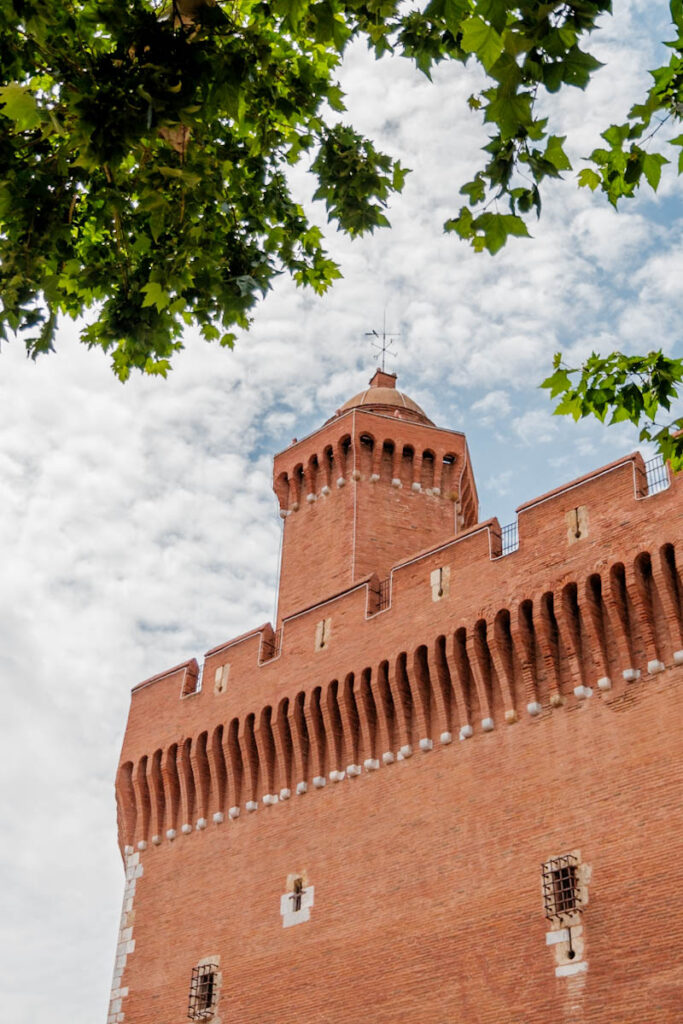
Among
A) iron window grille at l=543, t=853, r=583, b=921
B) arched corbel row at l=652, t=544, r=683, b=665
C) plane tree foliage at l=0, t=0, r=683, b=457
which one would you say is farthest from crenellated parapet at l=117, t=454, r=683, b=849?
plane tree foliage at l=0, t=0, r=683, b=457

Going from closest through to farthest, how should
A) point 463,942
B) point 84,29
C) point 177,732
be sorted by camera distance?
point 84,29, point 463,942, point 177,732

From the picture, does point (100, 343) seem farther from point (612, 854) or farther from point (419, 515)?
point (419, 515)

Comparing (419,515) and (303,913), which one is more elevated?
(419,515)

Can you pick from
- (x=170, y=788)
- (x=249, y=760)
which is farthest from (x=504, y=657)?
(x=170, y=788)

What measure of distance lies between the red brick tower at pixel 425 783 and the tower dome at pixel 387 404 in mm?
2740

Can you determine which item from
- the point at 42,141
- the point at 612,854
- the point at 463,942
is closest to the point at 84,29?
the point at 42,141

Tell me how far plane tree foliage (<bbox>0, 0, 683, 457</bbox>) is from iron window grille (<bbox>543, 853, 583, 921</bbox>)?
8.30 meters

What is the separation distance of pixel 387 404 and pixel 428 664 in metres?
9.54

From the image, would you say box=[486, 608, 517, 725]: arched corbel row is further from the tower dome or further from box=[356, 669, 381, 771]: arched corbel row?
the tower dome

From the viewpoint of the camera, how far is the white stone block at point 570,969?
49.1ft

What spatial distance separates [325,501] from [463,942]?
10.8m

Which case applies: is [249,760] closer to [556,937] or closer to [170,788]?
[170,788]

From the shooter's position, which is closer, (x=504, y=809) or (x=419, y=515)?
(x=504, y=809)

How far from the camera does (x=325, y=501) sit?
81.1 feet
